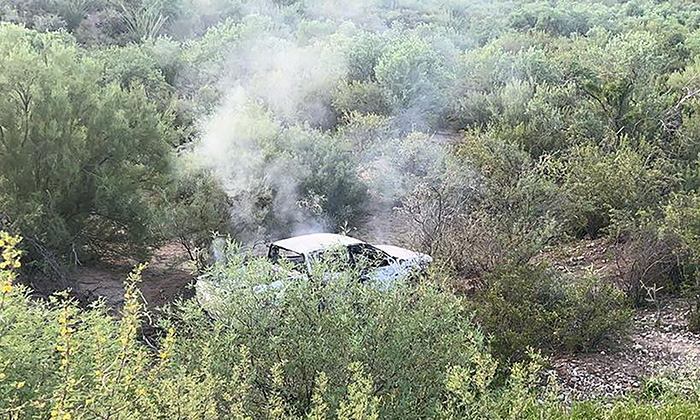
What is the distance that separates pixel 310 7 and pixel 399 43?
989 cm

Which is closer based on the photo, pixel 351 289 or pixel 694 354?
pixel 351 289

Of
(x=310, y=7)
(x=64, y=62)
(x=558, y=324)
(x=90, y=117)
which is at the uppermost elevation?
(x=310, y=7)

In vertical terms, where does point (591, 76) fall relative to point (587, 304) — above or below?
above

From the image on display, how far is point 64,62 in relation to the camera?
8773 millimetres

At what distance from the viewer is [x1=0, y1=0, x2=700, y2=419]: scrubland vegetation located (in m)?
4.02

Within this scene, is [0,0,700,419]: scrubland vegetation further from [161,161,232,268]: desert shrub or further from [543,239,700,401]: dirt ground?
[543,239,700,401]: dirt ground

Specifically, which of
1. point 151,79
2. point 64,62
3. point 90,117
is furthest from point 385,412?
point 151,79

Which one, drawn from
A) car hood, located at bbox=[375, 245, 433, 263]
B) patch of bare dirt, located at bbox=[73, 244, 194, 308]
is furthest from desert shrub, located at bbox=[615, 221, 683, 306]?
patch of bare dirt, located at bbox=[73, 244, 194, 308]

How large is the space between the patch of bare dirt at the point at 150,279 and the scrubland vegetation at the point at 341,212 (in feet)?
0.66

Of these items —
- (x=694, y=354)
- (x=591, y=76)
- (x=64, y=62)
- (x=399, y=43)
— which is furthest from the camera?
(x=399, y=43)

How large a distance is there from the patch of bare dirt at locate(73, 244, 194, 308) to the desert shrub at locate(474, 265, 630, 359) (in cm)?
360

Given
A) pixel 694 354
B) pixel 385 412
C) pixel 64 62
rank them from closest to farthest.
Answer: pixel 385 412 → pixel 694 354 → pixel 64 62

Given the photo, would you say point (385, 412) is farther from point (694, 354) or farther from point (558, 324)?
point (694, 354)

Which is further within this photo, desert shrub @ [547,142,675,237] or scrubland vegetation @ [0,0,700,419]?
desert shrub @ [547,142,675,237]
